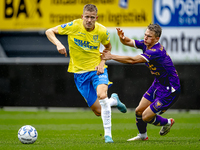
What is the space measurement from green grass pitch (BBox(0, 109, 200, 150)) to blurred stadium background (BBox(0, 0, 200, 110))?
24.0 inches

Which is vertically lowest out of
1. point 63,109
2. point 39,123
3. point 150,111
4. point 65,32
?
point 63,109

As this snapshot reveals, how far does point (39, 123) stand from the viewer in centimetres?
1030

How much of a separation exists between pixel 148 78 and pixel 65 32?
6.56 m

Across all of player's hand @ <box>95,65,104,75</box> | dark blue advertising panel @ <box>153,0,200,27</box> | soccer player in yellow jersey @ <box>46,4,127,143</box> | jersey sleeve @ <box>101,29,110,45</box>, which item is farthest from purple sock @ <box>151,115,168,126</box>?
dark blue advertising panel @ <box>153,0,200,27</box>

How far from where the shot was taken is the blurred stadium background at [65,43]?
1317 cm

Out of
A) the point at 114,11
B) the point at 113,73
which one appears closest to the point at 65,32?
the point at 113,73

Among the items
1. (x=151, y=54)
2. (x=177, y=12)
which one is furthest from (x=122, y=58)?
(x=177, y=12)

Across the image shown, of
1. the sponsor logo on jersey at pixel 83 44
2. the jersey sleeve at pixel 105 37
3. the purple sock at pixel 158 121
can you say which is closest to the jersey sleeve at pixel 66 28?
the sponsor logo on jersey at pixel 83 44

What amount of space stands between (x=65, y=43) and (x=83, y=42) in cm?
778

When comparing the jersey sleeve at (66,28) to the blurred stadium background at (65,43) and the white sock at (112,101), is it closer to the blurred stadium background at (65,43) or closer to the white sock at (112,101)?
the white sock at (112,101)

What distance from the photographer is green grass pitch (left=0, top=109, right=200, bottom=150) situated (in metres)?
6.08

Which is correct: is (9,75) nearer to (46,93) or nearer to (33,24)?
(46,93)

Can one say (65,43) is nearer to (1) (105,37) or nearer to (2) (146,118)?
(1) (105,37)

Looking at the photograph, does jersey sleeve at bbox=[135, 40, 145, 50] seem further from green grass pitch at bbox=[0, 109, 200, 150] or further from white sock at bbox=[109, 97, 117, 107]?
green grass pitch at bbox=[0, 109, 200, 150]
